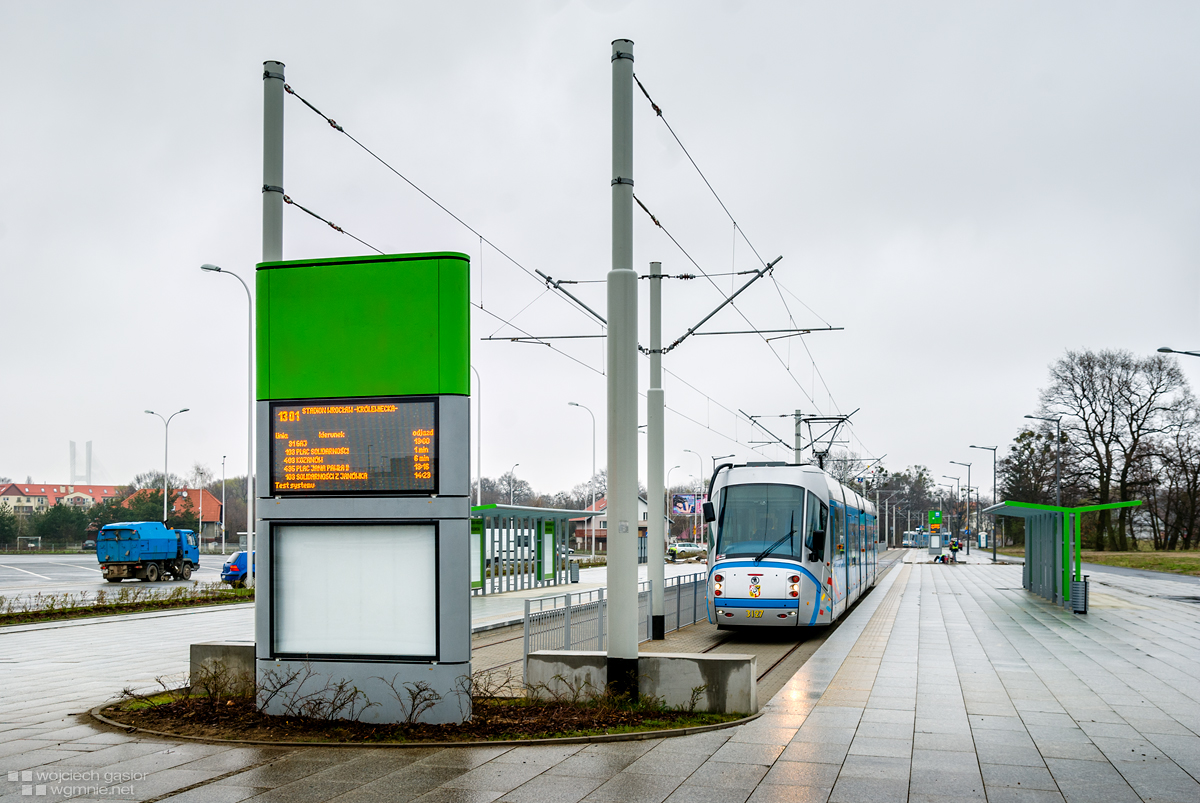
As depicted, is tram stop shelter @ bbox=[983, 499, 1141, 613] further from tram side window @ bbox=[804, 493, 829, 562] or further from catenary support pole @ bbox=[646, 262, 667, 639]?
catenary support pole @ bbox=[646, 262, 667, 639]

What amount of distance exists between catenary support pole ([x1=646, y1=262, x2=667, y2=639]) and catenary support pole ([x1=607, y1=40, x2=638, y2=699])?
6283mm

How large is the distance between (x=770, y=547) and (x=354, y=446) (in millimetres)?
10422

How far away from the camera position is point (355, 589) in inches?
369

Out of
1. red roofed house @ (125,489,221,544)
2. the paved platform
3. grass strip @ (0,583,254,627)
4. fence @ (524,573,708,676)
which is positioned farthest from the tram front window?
red roofed house @ (125,489,221,544)

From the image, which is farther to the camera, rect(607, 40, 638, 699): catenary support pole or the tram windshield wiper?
the tram windshield wiper

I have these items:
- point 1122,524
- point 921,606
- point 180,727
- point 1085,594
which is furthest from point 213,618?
point 1122,524

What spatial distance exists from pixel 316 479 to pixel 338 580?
0.93 m

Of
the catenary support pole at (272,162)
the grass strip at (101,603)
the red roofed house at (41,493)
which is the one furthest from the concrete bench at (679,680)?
the red roofed house at (41,493)

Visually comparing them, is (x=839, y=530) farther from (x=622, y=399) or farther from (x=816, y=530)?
(x=622, y=399)

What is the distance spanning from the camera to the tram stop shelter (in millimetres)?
23781

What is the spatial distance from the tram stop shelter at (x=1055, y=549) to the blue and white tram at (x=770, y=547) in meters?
6.63

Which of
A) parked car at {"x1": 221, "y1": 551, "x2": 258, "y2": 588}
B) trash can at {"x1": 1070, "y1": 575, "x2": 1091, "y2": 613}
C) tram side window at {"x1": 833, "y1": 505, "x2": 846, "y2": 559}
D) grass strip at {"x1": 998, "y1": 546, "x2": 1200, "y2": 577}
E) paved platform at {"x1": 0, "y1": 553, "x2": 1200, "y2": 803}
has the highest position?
tram side window at {"x1": 833, "y1": 505, "x2": 846, "y2": 559}

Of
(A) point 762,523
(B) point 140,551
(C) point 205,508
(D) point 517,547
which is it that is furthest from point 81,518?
(A) point 762,523

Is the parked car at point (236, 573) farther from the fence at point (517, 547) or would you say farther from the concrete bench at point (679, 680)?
the concrete bench at point (679, 680)
